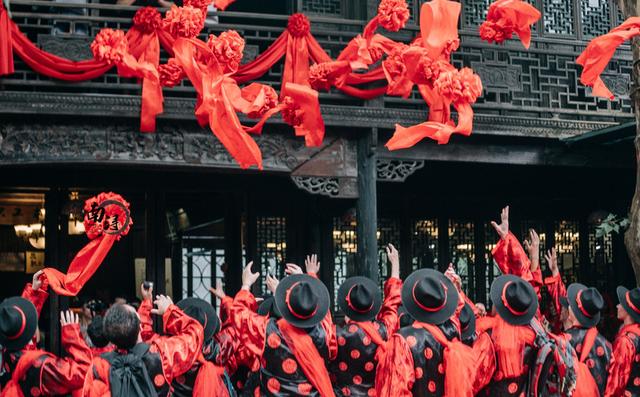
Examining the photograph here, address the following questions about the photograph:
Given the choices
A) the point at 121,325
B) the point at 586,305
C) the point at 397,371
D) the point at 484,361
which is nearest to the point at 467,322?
the point at 484,361

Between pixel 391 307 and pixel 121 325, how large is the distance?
12.5 ft

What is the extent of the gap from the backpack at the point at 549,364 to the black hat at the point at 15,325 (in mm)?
4056

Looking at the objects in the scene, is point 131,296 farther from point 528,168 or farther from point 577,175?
point 577,175

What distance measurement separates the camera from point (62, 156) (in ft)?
40.5

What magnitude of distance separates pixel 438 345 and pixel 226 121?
153 inches

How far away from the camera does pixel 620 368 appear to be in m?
10.6

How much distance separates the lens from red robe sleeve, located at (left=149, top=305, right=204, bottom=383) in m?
8.04

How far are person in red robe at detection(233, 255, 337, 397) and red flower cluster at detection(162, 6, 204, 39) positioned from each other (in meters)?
3.61

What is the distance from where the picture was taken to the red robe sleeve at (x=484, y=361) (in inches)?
370

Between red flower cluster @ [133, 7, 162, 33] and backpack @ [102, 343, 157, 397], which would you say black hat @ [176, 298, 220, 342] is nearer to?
backpack @ [102, 343, 157, 397]

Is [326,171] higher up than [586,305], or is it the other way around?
[326,171]

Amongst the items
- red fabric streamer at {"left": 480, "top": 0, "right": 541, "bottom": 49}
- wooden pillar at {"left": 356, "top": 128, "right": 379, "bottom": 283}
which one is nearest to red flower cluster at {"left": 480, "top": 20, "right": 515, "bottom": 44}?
red fabric streamer at {"left": 480, "top": 0, "right": 541, "bottom": 49}

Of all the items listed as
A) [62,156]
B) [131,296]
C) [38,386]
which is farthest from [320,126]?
[38,386]

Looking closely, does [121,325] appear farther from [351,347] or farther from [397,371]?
[351,347]
